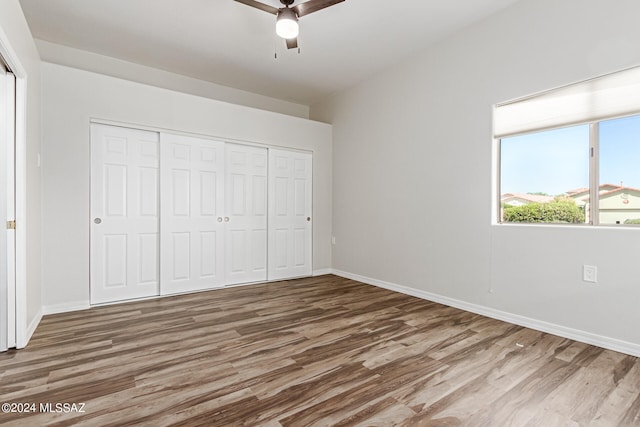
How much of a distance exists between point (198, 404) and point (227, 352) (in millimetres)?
629

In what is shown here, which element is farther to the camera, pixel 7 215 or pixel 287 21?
pixel 287 21

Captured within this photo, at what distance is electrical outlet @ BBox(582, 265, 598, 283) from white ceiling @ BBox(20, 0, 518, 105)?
247cm

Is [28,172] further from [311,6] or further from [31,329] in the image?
[311,6]

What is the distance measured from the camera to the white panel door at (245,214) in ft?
14.3

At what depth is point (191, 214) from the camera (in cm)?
406

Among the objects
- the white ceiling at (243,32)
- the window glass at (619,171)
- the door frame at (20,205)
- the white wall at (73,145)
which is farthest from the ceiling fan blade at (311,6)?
the window glass at (619,171)

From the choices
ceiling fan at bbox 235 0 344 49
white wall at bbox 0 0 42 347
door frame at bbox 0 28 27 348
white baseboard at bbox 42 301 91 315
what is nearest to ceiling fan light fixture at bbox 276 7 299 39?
ceiling fan at bbox 235 0 344 49

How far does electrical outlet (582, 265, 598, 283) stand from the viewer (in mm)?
2510

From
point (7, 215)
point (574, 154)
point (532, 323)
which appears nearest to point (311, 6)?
point (574, 154)

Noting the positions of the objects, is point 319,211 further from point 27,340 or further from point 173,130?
point 27,340

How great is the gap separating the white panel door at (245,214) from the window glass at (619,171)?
3767mm

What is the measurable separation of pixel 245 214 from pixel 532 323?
140 inches

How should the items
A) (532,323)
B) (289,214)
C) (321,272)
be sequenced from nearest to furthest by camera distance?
1. (532,323)
2. (289,214)
3. (321,272)

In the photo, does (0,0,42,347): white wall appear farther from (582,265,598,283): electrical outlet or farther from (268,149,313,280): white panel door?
(582,265,598,283): electrical outlet
